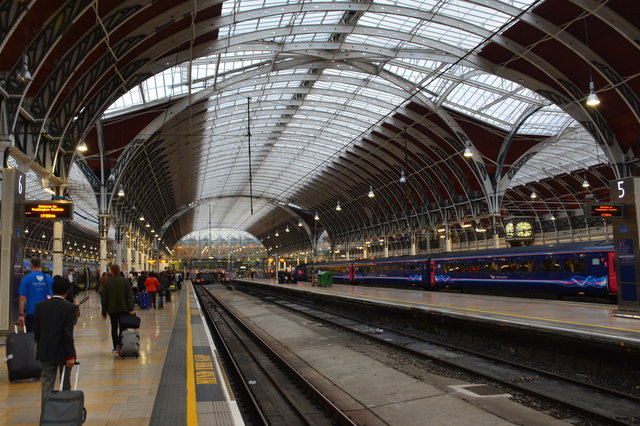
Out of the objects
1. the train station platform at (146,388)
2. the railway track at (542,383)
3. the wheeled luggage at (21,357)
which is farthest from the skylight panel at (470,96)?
the wheeled luggage at (21,357)

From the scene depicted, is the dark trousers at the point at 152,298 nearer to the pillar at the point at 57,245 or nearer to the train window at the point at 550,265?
the pillar at the point at 57,245

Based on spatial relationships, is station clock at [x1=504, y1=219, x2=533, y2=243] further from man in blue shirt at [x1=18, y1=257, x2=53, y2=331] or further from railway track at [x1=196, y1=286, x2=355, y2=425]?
man in blue shirt at [x1=18, y1=257, x2=53, y2=331]

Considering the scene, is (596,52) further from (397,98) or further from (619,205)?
(397,98)

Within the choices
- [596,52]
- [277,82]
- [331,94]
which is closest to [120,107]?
[277,82]

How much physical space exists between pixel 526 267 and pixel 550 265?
6.31ft

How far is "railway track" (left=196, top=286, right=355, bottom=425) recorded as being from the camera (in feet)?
35.5

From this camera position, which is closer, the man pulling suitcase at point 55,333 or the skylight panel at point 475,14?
the man pulling suitcase at point 55,333

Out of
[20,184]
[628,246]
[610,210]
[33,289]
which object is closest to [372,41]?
[610,210]

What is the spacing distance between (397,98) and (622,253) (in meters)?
28.6

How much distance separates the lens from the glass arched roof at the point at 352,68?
93.0 ft

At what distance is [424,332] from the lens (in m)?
23.2

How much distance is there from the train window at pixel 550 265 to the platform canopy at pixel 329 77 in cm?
783

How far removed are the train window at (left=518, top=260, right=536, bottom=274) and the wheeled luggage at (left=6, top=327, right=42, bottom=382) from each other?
24462mm

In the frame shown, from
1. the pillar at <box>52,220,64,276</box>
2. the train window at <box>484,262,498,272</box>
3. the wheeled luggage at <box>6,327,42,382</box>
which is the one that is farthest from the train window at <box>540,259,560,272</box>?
the wheeled luggage at <box>6,327,42,382</box>
